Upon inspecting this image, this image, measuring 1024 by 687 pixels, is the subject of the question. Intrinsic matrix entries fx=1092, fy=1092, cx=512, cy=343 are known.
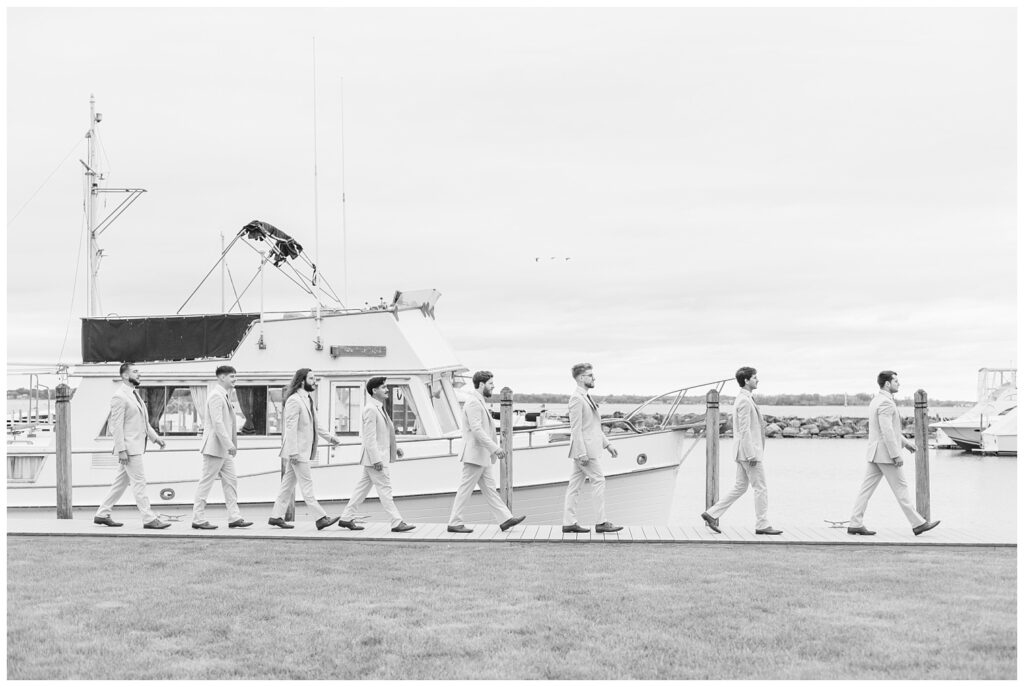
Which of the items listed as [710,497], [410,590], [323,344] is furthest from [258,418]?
[410,590]

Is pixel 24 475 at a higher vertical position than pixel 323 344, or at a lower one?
lower

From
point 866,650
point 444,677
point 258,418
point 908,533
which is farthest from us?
point 258,418

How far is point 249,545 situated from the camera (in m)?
10.9

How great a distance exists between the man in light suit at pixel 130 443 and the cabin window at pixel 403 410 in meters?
4.77

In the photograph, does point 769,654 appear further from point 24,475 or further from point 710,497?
point 24,475

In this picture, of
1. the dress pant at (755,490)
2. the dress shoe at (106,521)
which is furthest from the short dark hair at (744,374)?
the dress shoe at (106,521)

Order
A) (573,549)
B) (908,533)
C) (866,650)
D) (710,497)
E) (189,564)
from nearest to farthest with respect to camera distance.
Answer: (866,650)
(189,564)
(573,549)
(908,533)
(710,497)

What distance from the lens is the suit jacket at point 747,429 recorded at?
11586 mm

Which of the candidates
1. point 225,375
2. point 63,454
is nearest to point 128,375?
point 225,375

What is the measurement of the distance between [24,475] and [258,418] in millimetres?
3685

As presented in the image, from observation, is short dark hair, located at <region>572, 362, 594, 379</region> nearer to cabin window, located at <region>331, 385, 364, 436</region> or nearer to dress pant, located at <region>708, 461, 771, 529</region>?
dress pant, located at <region>708, 461, 771, 529</region>

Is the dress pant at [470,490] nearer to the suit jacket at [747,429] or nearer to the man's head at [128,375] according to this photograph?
the suit jacket at [747,429]

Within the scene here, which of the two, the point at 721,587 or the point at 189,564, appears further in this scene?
the point at 189,564

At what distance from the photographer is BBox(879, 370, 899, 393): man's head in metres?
11.4
